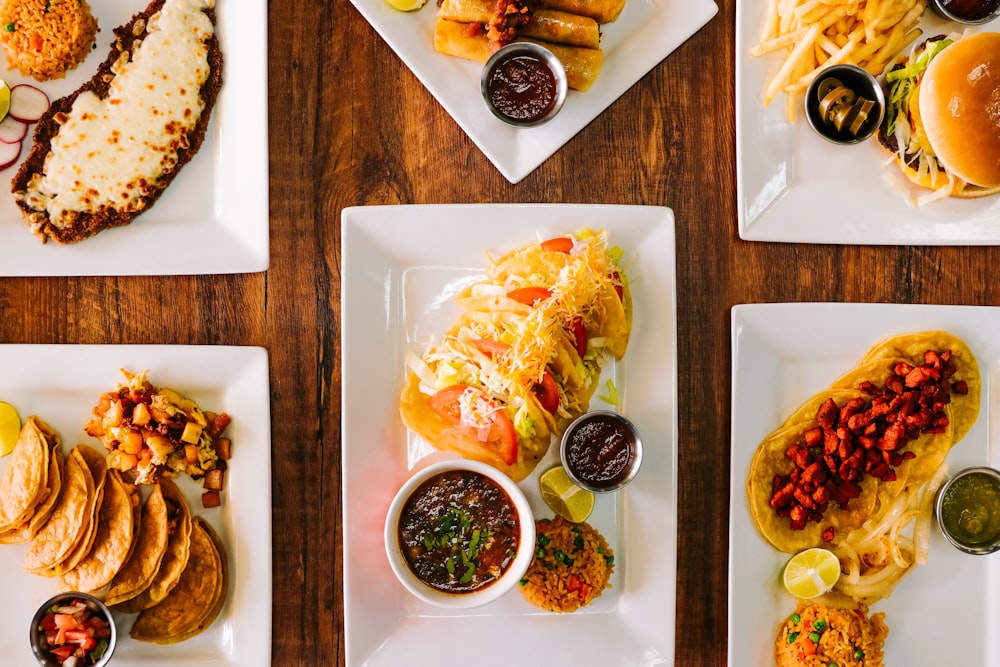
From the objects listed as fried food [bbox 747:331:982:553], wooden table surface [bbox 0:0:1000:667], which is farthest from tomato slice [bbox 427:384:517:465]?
fried food [bbox 747:331:982:553]

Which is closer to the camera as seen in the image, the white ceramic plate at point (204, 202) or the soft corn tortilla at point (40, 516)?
the soft corn tortilla at point (40, 516)

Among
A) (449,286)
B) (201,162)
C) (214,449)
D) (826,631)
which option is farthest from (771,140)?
(214,449)

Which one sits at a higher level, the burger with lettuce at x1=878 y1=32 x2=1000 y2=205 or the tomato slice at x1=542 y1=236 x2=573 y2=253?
the burger with lettuce at x1=878 y1=32 x2=1000 y2=205

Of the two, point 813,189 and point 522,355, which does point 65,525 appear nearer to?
point 522,355

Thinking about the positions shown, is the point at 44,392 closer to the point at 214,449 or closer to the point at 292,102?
the point at 214,449

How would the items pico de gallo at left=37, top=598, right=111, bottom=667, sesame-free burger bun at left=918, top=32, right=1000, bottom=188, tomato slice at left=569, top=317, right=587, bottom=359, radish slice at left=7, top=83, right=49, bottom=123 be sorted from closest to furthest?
pico de gallo at left=37, top=598, right=111, bottom=667, tomato slice at left=569, top=317, right=587, bottom=359, sesame-free burger bun at left=918, top=32, right=1000, bottom=188, radish slice at left=7, top=83, right=49, bottom=123

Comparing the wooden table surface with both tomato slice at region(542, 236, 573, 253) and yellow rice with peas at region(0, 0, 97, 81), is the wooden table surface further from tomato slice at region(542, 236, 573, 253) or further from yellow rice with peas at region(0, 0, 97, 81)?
yellow rice with peas at region(0, 0, 97, 81)

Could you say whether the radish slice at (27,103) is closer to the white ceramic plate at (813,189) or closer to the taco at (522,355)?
the taco at (522,355)

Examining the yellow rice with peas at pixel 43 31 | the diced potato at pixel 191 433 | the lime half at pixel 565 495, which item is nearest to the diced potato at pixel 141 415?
the diced potato at pixel 191 433
